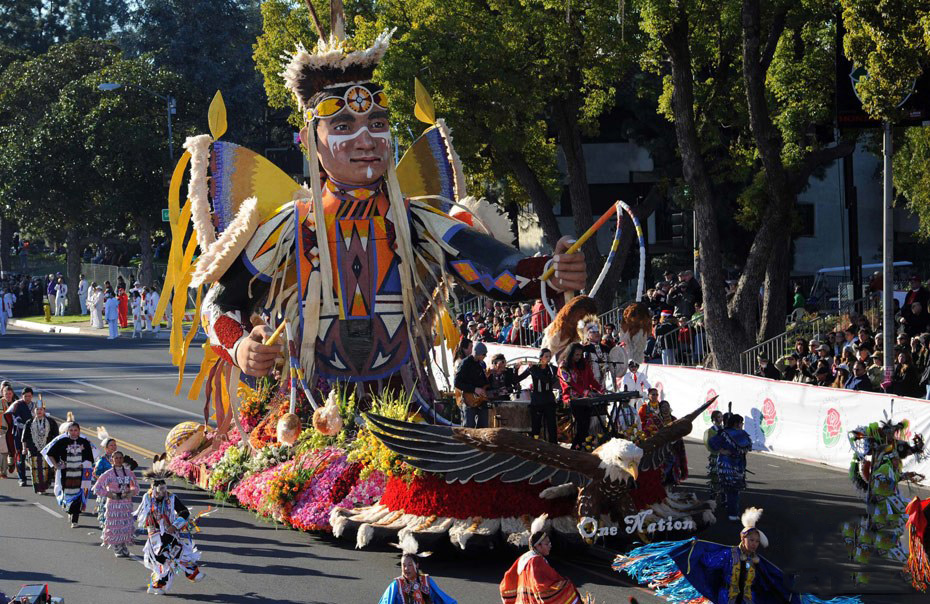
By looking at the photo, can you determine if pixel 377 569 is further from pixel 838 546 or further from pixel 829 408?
pixel 829 408

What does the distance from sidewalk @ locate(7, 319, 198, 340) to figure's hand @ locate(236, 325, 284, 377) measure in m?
28.9

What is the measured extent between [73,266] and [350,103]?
42.5 m

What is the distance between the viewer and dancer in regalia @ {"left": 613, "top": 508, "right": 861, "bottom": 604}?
969 centimetres

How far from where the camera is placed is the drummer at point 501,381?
14.6 meters

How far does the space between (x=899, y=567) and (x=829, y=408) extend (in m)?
6.15

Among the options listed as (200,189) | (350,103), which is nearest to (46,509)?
(200,189)

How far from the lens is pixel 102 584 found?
1302 cm

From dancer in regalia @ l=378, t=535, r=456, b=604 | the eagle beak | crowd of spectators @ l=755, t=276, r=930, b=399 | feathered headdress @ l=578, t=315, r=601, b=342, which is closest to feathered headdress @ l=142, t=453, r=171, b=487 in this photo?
feathered headdress @ l=578, t=315, r=601, b=342

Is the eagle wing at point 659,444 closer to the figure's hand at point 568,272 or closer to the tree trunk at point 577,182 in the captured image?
the figure's hand at point 568,272

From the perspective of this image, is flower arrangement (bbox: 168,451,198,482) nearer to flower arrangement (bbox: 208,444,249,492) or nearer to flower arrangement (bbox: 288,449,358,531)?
flower arrangement (bbox: 208,444,249,492)

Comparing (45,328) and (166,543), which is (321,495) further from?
(45,328)

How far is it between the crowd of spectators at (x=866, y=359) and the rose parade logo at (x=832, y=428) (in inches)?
20.0

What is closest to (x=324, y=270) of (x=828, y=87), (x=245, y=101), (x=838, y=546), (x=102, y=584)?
(x=102, y=584)

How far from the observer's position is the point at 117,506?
565 inches
